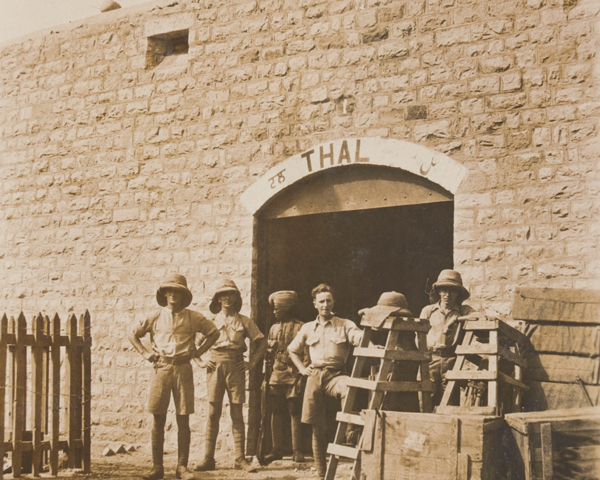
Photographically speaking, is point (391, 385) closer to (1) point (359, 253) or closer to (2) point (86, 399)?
(2) point (86, 399)

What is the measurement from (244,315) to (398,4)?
3.50 m

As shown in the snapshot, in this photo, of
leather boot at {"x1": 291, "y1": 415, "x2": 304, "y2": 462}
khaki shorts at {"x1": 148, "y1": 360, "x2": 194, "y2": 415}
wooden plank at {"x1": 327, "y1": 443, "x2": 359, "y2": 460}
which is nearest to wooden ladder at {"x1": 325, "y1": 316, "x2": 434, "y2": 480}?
wooden plank at {"x1": 327, "y1": 443, "x2": 359, "y2": 460}

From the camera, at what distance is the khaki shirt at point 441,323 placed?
742 cm

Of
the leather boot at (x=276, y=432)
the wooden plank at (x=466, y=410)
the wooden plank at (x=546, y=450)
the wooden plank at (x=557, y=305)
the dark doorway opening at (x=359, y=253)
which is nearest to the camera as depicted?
the wooden plank at (x=546, y=450)

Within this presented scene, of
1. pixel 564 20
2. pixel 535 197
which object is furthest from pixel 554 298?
pixel 564 20

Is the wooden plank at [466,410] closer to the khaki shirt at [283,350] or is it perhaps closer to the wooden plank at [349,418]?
the wooden plank at [349,418]

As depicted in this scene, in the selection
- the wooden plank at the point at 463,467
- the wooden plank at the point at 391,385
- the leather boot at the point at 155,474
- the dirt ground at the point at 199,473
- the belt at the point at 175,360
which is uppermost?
the belt at the point at 175,360

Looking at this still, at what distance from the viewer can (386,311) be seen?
682 cm

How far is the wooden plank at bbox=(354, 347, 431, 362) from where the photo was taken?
6562mm

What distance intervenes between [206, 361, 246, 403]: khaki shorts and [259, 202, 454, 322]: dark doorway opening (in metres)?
1.12

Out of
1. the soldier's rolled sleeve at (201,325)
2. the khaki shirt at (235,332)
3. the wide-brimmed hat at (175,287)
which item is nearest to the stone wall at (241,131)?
the khaki shirt at (235,332)

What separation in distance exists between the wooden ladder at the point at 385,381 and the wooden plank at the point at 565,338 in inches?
36.4

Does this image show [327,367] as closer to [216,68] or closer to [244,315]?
[244,315]

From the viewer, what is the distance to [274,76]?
30.2 feet
